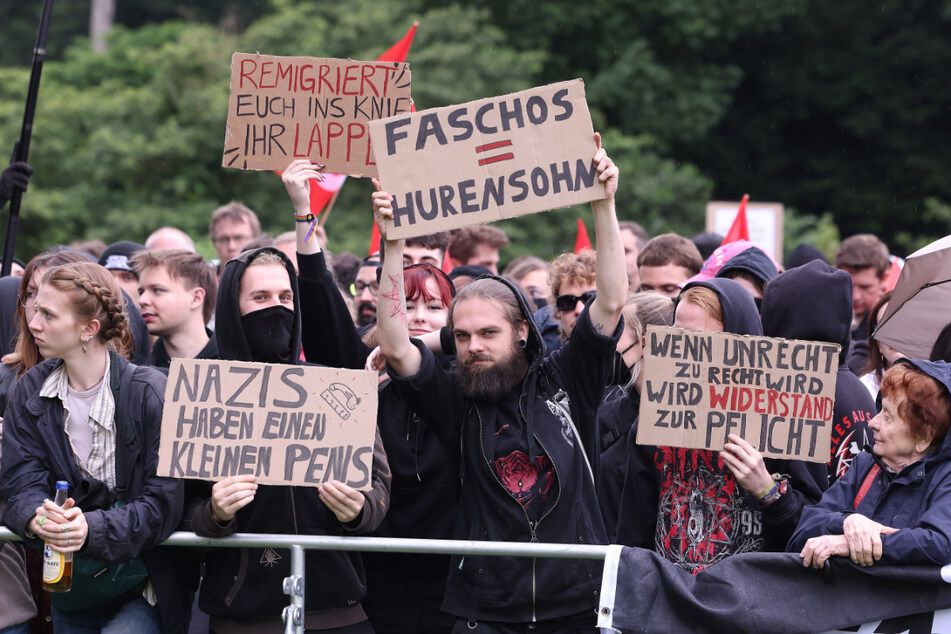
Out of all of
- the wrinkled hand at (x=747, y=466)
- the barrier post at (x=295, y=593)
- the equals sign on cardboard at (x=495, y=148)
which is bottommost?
the barrier post at (x=295, y=593)

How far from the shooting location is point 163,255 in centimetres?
598

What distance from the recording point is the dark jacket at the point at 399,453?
4582 mm

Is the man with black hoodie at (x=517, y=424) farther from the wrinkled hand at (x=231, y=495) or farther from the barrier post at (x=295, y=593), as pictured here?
the wrinkled hand at (x=231, y=495)

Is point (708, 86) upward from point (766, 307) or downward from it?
upward

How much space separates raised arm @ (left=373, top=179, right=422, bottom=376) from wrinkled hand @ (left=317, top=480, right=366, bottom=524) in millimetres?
445

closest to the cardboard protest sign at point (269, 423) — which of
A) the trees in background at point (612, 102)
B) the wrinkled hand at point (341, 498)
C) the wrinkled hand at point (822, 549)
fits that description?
the wrinkled hand at point (341, 498)

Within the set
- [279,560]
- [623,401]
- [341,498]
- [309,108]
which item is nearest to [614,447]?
[623,401]

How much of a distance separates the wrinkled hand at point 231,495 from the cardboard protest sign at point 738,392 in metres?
1.32

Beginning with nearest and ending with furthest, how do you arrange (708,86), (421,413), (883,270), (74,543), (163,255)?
(74,543) < (421,413) < (163,255) < (883,270) < (708,86)

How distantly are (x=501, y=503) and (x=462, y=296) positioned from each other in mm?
756

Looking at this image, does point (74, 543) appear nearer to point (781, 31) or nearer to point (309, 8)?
point (309, 8)

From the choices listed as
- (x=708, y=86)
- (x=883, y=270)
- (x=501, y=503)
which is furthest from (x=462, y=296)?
(x=708, y=86)

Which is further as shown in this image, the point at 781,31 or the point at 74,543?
the point at 781,31

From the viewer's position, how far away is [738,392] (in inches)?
163
